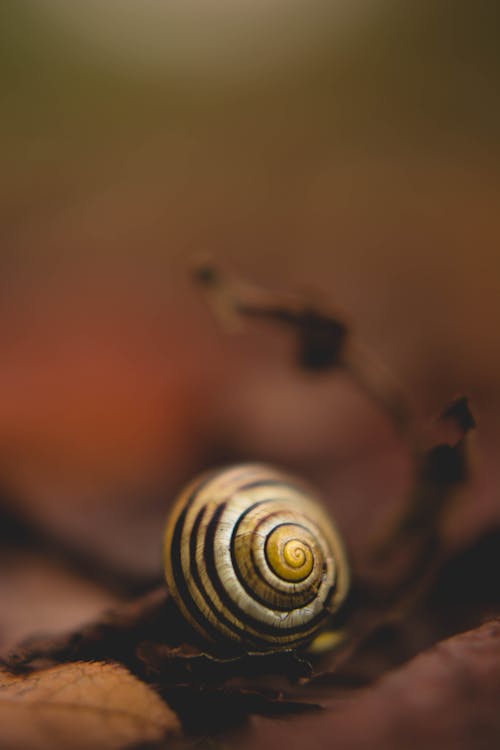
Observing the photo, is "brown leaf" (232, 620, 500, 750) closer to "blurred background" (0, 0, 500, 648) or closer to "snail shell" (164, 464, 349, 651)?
"snail shell" (164, 464, 349, 651)

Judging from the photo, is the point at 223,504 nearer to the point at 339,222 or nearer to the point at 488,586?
the point at 488,586

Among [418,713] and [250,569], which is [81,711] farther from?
[418,713]

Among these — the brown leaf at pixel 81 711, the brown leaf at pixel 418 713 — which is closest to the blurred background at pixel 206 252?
the brown leaf at pixel 81 711

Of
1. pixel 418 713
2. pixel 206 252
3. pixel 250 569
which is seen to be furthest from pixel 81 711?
pixel 206 252

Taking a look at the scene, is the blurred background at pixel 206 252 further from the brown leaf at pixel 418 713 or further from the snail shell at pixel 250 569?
the brown leaf at pixel 418 713

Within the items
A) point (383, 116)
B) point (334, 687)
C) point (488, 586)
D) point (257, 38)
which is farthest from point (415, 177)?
point (257, 38)

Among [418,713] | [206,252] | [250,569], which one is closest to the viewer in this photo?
[418,713]
